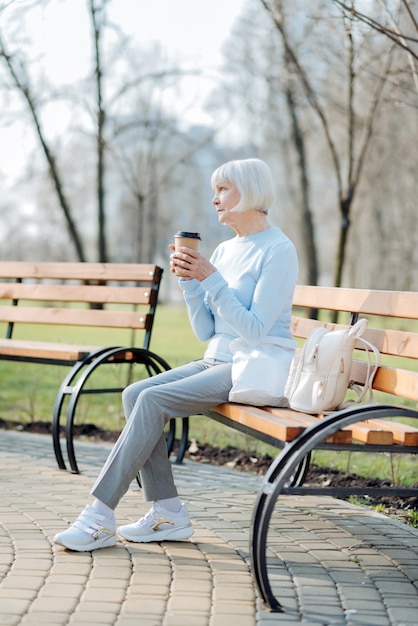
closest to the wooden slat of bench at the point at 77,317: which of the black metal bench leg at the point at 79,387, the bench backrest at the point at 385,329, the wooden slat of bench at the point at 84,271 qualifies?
the wooden slat of bench at the point at 84,271

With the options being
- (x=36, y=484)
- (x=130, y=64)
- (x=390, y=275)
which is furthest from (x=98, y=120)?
(x=390, y=275)

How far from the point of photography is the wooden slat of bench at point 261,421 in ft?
11.4

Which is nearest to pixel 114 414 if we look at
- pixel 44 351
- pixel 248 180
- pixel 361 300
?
pixel 44 351

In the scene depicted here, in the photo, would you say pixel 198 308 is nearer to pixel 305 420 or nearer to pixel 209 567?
pixel 305 420

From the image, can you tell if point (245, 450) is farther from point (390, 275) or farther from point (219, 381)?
point (390, 275)

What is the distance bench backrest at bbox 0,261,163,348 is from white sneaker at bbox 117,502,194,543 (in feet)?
7.25

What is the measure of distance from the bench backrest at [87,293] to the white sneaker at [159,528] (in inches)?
87.0

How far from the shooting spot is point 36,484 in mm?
5324

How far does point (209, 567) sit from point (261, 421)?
2.11 ft

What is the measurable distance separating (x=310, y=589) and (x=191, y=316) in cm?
145

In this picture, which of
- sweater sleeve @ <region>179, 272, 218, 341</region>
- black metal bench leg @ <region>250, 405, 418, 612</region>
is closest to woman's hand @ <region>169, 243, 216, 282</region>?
sweater sleeve @ <region>179, 272, 218, 341</region>

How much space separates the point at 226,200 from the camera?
4363mm

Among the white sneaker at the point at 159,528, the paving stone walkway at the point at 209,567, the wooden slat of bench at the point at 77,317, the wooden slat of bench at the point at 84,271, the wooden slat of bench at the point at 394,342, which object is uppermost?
the wooden slat of bench at the point at 84,271

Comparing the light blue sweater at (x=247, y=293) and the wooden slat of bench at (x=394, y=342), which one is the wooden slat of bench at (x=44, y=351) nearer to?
the light blue sweater at (x=247, y=293)
